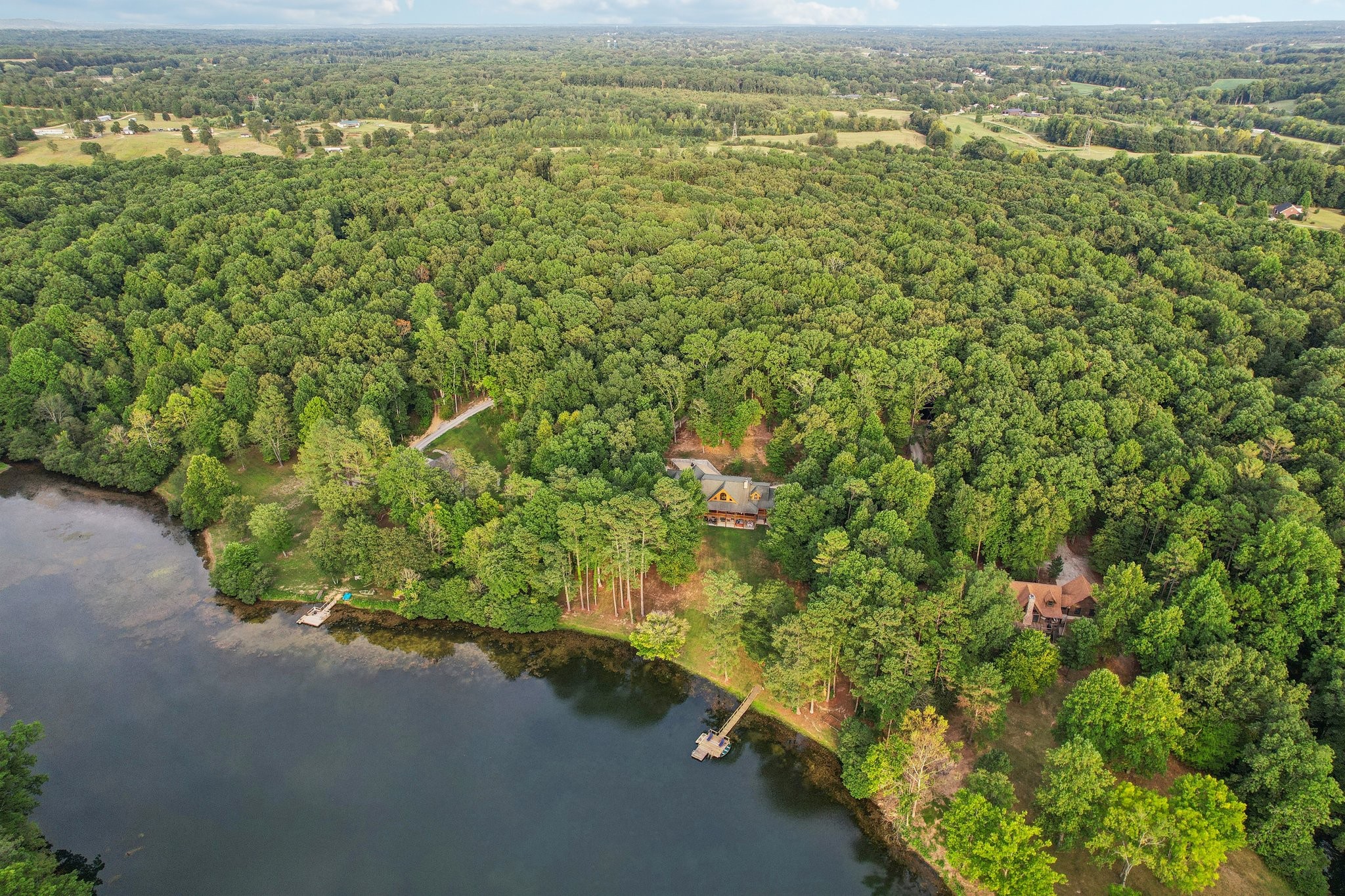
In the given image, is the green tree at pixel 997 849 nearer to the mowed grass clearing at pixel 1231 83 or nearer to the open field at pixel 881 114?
the open field at pixel 881 114

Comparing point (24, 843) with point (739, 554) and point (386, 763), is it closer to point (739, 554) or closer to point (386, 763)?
point (386, 763)

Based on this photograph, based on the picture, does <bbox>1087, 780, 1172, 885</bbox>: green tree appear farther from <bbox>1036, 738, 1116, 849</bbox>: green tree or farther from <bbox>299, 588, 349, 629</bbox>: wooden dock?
<bbox>299, 588, 349, 629</bbox>: wooden dock

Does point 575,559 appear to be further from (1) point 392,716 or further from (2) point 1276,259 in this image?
(2) point 1276,259

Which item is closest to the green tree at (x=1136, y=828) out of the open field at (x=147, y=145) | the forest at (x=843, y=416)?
the forest at (x=843, y=416)

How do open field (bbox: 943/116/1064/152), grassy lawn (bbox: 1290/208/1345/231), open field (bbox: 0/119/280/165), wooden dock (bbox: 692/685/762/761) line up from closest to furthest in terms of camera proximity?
wooden dock (bbox: 692/685/762/761) < grassy lawn (bbox: 1290/208/1345/231) < open field (bbox: 0/119/280/165) < open field (bbox: 943/116/1064/152)

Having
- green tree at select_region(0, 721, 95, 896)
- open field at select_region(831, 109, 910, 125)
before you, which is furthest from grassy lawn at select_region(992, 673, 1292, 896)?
open field at select_region(831, 109, 910, 125)

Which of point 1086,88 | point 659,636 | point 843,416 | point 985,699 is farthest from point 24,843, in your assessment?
point 1086,88
